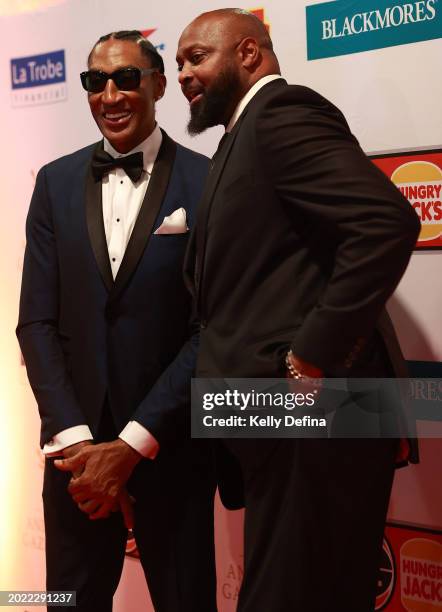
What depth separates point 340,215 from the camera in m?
1.36

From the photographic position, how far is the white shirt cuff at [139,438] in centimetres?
181

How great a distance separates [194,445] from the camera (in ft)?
6.37

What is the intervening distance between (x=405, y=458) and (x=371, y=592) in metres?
0.28

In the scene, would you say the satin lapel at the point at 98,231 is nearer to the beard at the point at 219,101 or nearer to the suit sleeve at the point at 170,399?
the suit sleeve at the point at 170,399

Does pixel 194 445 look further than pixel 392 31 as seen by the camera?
No

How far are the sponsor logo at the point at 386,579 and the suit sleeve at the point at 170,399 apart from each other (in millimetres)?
833

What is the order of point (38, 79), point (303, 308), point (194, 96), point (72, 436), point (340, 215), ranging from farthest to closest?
1. point (38, 79)
2. point (72, 436)
3. point (194, 96)
4. point (303, 308)
5. point (340, 215)

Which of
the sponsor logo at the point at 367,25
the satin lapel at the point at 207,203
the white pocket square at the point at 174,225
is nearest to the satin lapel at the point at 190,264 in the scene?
the satin lapel at the point at 207,203

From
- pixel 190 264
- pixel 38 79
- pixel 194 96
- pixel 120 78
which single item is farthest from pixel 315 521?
pixel 38 79

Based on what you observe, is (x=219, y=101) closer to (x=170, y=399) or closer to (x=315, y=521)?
(x=170, y=399)

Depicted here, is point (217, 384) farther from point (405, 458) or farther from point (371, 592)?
point (371, 592)

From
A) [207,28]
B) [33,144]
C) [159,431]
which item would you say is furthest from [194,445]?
[33,144]

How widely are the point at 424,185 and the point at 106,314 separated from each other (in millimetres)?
934

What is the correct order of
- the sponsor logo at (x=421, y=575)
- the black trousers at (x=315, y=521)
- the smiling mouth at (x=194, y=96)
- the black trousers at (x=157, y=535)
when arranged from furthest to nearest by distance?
the sponsor logo at (x=421, y=575) → the black trousers at (x=157, y=535) → the smiling mouth at (x=194, y=96) → the black trousers at (x=315, y=521)
